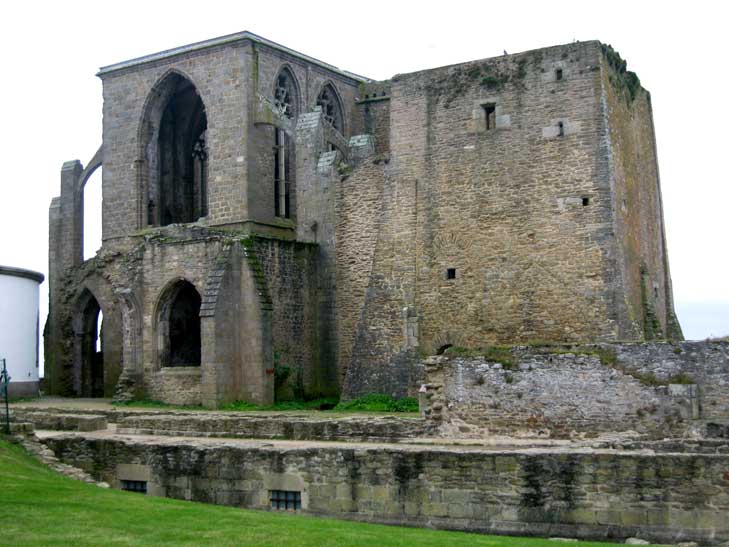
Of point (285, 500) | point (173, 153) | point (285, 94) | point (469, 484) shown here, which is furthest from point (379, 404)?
point (173, 153)

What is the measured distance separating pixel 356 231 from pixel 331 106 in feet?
28.9

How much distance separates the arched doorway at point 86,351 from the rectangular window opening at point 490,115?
15615 mm

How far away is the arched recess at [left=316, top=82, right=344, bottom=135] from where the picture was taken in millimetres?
35750

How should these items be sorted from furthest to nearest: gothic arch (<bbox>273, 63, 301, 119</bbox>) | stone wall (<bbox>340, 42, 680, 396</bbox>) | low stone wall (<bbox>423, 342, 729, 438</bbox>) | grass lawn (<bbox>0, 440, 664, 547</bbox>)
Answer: gothic arch (<bbox>273, 63, 301, 119</bbox>) → stone wall (<bbox>340, 42, 680, 396</bbox>) → low stone wall (<bbox>423, 342, 729, 438</bbox>) → grass lawn (<bbox>0, 440, 664, 547</bbox>)

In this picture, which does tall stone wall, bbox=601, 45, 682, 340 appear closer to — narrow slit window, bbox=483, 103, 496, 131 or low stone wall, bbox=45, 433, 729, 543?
narrow slit window, bbox=483, 103, 496, 131

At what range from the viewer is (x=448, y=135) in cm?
2638

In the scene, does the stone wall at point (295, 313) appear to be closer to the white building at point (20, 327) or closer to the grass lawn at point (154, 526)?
the white building at point (20, 327)

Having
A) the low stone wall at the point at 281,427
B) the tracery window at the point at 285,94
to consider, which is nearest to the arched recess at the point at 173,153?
the tracery window at the point at 285,94

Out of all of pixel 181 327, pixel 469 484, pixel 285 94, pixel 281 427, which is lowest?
pixel 469 484

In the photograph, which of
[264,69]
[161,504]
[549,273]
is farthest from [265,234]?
[161,504]

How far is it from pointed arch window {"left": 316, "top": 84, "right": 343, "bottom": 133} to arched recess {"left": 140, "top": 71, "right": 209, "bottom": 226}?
4.15 m

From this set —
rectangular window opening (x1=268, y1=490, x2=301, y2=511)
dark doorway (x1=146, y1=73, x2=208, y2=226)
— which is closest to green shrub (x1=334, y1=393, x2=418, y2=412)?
rectangular window opening (x1=268, y1=490, x2=301, y2=511)

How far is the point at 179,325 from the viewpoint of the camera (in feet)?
100

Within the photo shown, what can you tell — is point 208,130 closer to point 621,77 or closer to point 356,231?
point 356,231
